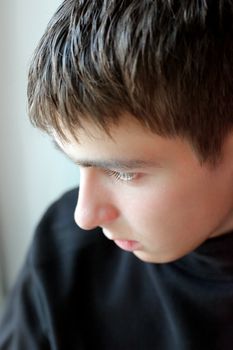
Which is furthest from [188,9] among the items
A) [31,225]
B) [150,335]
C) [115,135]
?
[31,225]

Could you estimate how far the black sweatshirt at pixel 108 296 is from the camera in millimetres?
724

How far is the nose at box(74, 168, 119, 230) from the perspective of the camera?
0.66 m

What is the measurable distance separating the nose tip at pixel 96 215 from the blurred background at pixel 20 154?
1.21ft

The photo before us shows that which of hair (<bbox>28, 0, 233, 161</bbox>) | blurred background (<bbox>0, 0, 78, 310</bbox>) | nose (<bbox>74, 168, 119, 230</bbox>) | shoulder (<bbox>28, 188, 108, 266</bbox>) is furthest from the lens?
blurred background (<bbox>0, 0, 78, 310</bbox>)

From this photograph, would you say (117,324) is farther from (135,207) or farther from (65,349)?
(135,207)

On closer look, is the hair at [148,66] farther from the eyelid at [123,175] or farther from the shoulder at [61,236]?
the shoulder at [61,236]

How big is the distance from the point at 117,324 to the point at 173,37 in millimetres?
414

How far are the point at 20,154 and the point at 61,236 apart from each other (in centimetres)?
27

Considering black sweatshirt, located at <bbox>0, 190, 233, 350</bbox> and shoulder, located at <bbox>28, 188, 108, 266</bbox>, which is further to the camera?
shoulder, located at <bbox>28, 188, 108, 266</bbox>

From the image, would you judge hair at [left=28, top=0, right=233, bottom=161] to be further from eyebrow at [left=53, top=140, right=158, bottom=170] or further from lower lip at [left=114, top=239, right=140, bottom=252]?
lower lip at [left=114, top=239, right=140, bottom=252]

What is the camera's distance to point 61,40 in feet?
1.97

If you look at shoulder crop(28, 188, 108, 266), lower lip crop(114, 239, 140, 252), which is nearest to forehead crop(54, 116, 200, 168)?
lower lip crop(114, 239, 140, 252)

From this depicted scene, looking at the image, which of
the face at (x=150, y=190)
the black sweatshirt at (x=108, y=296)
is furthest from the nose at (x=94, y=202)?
the black sweatshirt at (x=108, y=296)

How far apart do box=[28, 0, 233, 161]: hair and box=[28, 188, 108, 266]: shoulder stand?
0.28 metres
